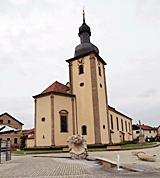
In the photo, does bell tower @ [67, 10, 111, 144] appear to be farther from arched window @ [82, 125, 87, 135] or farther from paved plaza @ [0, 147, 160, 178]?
paved plaza @ [0, 147, 160, 178]

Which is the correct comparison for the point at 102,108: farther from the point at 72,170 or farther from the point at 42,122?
the point at 72,170

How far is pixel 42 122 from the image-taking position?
28.2 meters

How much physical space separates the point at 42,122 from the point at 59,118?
2702 mm

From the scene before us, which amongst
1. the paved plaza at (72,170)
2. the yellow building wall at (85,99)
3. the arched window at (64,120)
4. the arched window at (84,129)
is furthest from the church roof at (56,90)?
the paved plaza at (72,170)

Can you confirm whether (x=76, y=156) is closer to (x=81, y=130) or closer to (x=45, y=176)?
(x=45, y=176)

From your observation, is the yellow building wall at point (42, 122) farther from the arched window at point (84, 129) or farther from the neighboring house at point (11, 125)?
the neighboring house at point (11, 125)

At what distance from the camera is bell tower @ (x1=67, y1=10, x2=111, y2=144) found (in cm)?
2859

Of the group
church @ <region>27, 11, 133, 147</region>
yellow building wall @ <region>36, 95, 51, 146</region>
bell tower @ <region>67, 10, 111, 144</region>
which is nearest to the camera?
yellow building wall @ <region>36, 95, 51, 146</region>

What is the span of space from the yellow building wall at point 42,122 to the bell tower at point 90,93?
199 inches

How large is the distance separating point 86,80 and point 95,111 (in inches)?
226

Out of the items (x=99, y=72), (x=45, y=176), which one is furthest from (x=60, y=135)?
(x=45, y=176)

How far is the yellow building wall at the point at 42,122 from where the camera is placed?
27.2m

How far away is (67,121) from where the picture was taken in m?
28.9

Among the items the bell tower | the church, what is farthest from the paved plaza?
the bell tower
